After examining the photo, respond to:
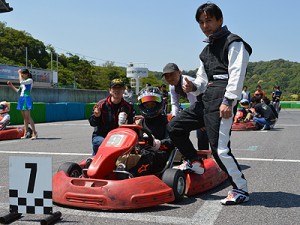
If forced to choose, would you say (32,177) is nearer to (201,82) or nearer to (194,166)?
(194,166)

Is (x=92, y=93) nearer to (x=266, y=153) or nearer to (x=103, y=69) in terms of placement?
(x=266, y=153)

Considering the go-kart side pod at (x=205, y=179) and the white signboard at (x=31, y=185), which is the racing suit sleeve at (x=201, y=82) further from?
the white signboard at (x=31, y=185)

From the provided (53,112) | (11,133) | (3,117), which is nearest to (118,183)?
(11,133)

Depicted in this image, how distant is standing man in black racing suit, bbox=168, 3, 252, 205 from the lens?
3.57 meters

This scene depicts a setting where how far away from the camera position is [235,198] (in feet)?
12.2

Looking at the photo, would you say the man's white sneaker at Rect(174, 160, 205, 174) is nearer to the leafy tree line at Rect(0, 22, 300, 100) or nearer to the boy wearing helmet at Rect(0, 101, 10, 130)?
the boy wearing helmet at Rect(0, 101, 10, 130)

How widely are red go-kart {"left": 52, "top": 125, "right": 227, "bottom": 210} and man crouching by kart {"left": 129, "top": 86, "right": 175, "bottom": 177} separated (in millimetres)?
114

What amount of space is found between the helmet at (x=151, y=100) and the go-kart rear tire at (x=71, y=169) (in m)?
0.92

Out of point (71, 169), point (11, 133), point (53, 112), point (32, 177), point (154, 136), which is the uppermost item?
point (154, 136)

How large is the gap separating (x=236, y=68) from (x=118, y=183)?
4.53ft

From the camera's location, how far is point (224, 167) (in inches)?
149

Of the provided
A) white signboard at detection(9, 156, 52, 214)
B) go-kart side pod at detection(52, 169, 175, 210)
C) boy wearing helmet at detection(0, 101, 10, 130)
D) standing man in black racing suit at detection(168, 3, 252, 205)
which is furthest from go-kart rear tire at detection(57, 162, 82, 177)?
boy wearing helmet at detection(0, 101, 10, 130)

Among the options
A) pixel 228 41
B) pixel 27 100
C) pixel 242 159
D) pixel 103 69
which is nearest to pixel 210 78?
pixel 228 41

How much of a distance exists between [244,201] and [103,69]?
80.8 meters
